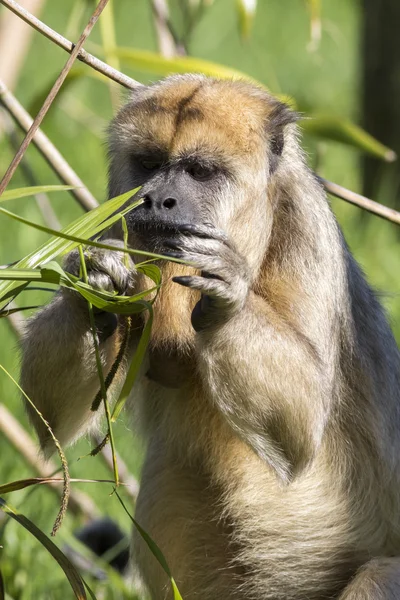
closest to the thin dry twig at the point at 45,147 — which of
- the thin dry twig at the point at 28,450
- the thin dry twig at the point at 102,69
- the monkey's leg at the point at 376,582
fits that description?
the thin dry twig at the point at 102,69

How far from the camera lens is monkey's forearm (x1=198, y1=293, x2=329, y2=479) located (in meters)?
3.65

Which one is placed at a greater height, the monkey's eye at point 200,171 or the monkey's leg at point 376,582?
the monkey's eye at point 200,171

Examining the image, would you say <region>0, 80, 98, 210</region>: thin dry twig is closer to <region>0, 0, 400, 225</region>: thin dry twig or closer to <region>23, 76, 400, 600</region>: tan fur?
<region>0, 0, 400, 225</region>: thin dry twig

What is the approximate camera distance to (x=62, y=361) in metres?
3.83

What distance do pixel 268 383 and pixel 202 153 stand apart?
0.91 meters

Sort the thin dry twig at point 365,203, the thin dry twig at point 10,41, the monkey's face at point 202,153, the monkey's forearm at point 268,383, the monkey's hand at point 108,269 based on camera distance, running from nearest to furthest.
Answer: the monkey's hand at point 108,269, the monkey's forearm at point 268,383, the monkey's face at point 202,153, the thin dry twig at point 365,203, the thin dry twig at point 10,41

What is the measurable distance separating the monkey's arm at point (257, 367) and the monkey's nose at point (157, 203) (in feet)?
0.64

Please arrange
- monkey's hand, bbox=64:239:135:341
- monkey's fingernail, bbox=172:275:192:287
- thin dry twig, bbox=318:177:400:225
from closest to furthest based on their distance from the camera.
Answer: monkey's fingernail, bbox=172:275:192:287
monkey's hand, bbox=64:239:135:341
thin dry twig, bbox=318:177:400:225

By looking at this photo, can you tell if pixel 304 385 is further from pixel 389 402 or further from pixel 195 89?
pixel 195 89

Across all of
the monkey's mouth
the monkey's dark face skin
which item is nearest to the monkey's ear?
the monkey's dark face skin

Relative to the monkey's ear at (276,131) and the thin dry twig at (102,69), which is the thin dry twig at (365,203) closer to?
the thin dry twig at (102,69)

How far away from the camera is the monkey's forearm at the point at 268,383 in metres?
3.65

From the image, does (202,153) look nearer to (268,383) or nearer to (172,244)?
(172,244)

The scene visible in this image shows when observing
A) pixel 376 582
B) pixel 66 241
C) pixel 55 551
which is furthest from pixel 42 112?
pixel 376 582
